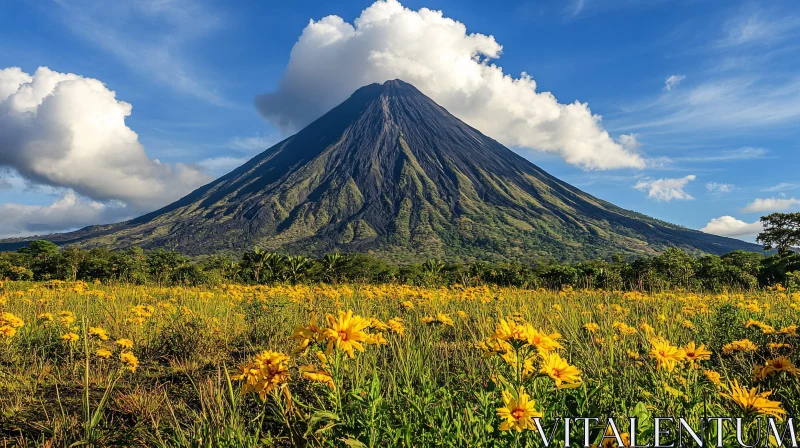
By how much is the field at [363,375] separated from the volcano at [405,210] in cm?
9225

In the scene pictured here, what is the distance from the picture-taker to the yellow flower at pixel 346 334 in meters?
1.37

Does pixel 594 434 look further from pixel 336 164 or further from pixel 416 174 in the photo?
pixel 336 164

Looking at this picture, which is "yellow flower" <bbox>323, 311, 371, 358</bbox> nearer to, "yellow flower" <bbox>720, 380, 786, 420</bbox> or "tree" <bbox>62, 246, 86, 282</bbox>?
"yellow flower" <bbox>720, 380, 786, 420</bbox>

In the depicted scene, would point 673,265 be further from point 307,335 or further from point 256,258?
point 256,258

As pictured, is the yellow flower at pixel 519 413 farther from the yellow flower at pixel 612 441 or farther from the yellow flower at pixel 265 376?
the yellow flower at pixel 265 376

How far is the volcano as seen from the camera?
373 ft

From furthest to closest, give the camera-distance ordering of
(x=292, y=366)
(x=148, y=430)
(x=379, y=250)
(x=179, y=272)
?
1. (x=379, y=250)
2. (x=179, y=272)
3. (x=292, y=366)
4. (x=148, y=430)

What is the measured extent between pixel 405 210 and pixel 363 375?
131 meters

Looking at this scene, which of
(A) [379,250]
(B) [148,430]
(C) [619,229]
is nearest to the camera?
(B) [148,430]

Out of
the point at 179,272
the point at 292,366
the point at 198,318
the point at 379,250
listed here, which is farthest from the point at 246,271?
the point at 379,250

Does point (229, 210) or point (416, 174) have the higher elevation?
point (416, 174)

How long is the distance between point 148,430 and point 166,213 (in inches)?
7007

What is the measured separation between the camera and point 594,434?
1.63 meters

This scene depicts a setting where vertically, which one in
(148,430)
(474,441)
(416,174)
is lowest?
(148,430)
